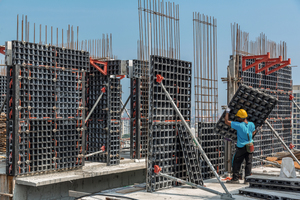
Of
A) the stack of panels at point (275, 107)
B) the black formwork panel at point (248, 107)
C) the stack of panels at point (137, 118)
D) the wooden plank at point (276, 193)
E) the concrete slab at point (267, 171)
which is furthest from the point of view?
the stack of panels at point (137, 118)

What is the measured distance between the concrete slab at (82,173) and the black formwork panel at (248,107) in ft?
17.0

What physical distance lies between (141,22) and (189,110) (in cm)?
313

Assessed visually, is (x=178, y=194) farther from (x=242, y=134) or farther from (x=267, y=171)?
(x=267, y=171)

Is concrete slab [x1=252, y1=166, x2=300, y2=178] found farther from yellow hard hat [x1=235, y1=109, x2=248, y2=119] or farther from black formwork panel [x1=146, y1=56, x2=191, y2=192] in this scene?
black formwork panel [x1=146, y1=56, x2=191, y2=192]

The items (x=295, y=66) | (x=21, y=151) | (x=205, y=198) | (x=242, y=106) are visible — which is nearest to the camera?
(x=205, y=198)

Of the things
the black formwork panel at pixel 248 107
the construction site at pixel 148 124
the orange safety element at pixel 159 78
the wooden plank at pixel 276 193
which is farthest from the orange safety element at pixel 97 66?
the wooden plank at pixel 276 193

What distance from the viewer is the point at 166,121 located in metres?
11.0

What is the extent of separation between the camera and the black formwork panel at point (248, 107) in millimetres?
11375

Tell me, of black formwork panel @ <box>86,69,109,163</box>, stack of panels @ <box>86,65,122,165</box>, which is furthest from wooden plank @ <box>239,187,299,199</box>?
black formwork panel @ <box>86,69,109,163</box>

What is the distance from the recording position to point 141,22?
35.1 feet

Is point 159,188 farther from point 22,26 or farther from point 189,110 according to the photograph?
point 22,26

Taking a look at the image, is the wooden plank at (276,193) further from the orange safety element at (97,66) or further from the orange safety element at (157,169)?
the orange safety element at (97,66)

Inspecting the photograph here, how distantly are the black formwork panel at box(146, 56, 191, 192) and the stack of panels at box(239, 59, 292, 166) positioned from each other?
9.94 feet

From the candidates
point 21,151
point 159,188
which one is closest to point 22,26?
point 21,151
